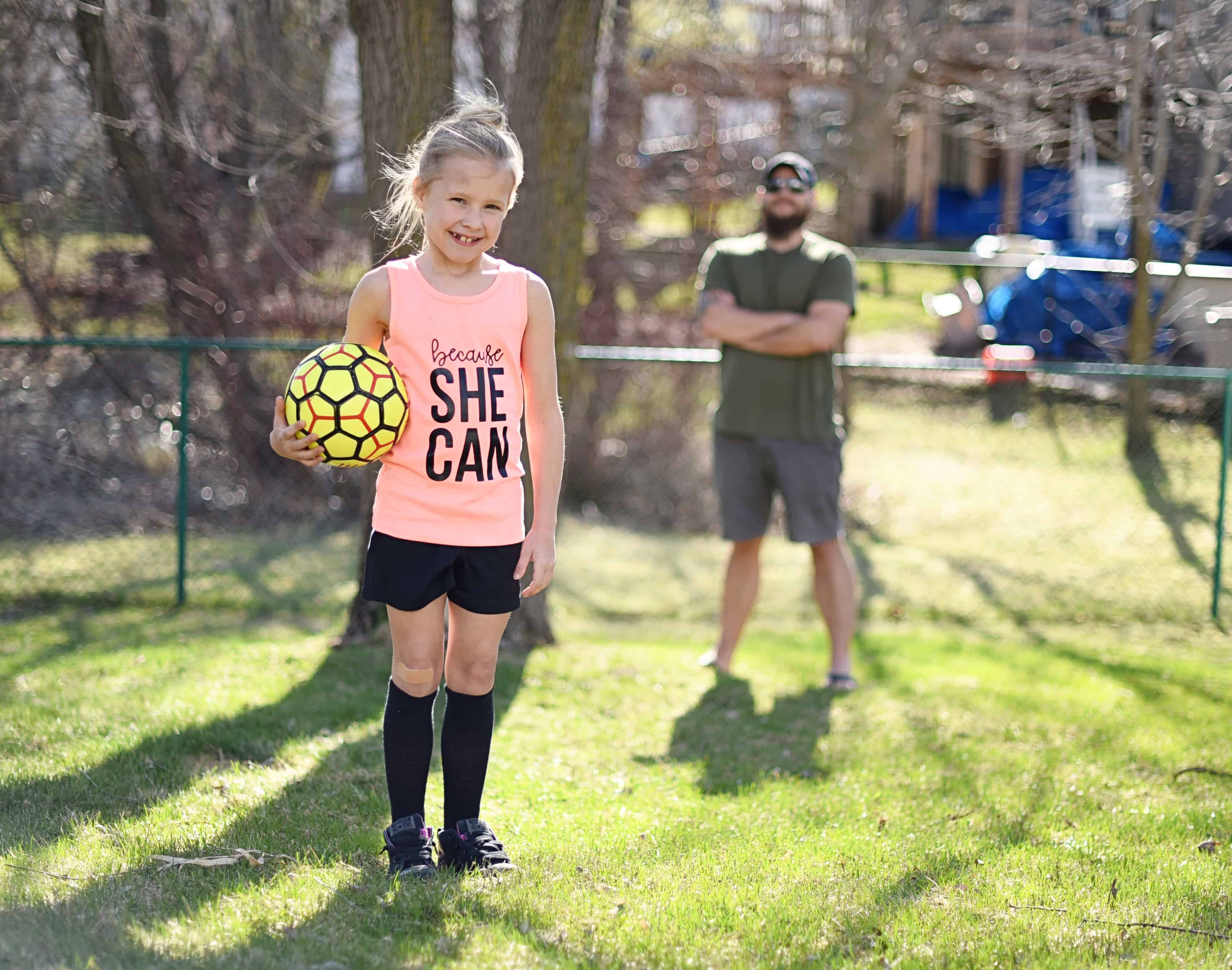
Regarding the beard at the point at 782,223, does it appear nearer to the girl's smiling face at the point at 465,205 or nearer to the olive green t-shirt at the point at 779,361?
the olive green t-shirt at the point at 779,361

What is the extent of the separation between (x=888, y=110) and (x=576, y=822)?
25.7 ft

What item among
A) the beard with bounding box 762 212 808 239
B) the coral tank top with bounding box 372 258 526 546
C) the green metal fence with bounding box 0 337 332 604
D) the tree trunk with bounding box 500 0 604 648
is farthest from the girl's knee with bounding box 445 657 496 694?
the green metal fence with bounding box 0 337 332 604

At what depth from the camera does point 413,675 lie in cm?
317

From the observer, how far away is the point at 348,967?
270cm

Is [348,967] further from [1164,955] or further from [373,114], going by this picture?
[373,114]

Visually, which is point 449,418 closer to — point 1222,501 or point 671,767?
point 671,767

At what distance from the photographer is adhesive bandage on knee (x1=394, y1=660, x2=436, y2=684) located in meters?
3.16

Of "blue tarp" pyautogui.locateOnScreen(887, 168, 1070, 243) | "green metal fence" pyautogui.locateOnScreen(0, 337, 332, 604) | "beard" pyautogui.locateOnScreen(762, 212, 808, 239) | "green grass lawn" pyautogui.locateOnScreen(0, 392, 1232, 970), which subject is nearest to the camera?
"green grass lawn" pyautogui.locateOnScreen(0, 392, 1232, 970)

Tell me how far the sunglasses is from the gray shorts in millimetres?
1031

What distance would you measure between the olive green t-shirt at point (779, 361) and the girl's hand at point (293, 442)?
2.67 meters

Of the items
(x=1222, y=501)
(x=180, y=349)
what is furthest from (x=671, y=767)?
(x=1222, y=501)

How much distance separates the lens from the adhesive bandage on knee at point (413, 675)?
3.16 meters

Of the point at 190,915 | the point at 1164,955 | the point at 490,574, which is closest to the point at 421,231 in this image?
the point at 490,574

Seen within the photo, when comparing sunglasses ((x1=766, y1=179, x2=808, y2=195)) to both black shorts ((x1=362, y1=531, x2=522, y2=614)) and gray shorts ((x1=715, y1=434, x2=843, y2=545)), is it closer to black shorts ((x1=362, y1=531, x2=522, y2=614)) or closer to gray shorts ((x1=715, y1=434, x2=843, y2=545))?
gray shorts ((x1=715, y1=434, x2=843, y2=545))
